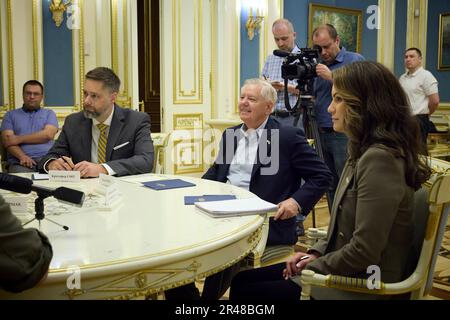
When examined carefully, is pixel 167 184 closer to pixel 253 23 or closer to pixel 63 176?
pixel 63 176

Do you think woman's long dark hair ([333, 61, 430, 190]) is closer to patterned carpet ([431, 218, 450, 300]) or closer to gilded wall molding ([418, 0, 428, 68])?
patterned carpet ([431, 218, 450, 300])

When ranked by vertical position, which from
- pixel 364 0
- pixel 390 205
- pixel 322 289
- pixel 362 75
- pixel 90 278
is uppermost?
pixel 364 0

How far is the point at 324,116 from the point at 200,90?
3073mm

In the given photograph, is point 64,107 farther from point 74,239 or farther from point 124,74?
point 74,239

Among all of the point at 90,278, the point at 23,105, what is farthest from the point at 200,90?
the point at 90,278

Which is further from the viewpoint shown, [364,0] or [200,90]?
[364,0]

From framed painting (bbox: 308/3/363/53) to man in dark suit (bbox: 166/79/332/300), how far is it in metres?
5.17

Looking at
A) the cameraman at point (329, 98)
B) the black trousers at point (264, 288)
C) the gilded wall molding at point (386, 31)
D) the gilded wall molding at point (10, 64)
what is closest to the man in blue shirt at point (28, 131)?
the gilded wall molding at point (10, 64)

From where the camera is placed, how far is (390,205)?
1.48 meters

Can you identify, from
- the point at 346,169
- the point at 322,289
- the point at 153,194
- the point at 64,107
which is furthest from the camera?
the point at 64,107

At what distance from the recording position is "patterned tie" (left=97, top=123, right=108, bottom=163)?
2971mm

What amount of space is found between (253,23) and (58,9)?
8.30 ft

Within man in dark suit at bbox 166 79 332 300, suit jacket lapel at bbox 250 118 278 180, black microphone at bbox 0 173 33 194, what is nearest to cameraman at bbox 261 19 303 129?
man in dark suit at bbox 166 79 332 300
